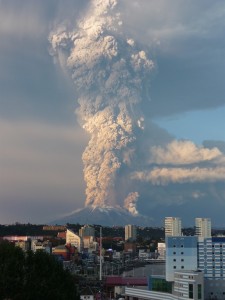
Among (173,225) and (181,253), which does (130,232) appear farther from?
(181,253)

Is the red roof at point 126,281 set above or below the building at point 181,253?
below

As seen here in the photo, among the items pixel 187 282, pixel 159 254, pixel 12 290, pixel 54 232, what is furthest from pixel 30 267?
pixel 54 232

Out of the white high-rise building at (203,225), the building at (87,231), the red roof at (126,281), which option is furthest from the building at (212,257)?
the building at (87,231)

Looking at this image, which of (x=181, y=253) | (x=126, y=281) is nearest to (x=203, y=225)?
(x=126, y=281)

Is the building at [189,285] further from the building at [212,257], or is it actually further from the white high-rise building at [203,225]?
the white high-rise building at [203,225]

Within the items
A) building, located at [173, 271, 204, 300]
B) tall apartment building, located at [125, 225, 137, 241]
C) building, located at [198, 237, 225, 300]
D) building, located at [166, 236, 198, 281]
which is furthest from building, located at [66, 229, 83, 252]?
building, located at [173, 271, 204, 300]

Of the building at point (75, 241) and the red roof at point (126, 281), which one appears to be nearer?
the red roof at point (126, 281)
